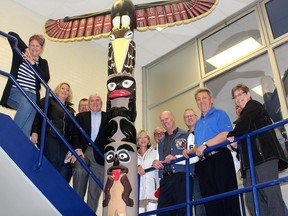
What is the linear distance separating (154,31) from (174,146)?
4241 mm

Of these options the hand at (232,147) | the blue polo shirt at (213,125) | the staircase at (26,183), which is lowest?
the staircase at (26,183)

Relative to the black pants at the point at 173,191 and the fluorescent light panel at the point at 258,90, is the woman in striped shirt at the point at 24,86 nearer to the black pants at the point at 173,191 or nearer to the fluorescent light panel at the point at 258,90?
the black pants at the point at 173,191

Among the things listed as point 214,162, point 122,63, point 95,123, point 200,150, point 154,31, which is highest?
point 154,31

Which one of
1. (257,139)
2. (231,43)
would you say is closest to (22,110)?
(257,139)

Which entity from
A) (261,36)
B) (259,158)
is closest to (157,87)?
(261,36)

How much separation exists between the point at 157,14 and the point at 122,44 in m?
0.92

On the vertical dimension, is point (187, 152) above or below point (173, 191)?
above

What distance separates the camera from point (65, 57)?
301 inches

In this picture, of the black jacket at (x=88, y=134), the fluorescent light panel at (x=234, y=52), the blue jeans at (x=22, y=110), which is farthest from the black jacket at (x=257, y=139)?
the fluorescent light panel at (x=234, y=52)

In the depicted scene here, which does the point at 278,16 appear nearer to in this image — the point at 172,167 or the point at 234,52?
the point at 234,52

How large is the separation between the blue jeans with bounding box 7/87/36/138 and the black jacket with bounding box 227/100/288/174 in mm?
2165

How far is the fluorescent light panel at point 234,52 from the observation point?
7051 millimetres

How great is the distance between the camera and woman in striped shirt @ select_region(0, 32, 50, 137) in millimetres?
4020

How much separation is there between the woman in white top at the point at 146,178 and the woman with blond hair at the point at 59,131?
0.94 meters
